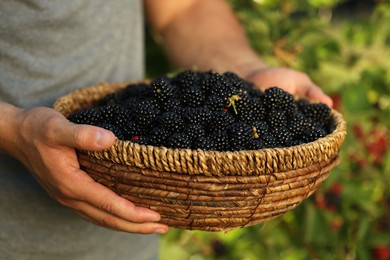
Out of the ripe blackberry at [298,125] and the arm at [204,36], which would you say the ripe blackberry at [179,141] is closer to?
the ripe blackberry at [298,125]

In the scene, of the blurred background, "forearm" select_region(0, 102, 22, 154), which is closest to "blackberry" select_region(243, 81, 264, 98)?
"forearm" select_region(0, 102, 22, 154)

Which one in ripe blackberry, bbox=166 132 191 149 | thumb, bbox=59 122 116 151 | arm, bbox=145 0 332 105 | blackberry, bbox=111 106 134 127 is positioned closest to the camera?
thumb, bbox=59 122 116 151

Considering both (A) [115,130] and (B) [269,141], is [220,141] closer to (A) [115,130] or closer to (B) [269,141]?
(B) [269,141]

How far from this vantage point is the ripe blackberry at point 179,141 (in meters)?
1.18

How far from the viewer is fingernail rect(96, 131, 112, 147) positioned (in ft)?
3.54

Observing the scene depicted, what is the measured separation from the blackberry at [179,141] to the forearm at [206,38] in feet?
1.78

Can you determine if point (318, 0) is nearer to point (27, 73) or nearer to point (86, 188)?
point (27, 73)

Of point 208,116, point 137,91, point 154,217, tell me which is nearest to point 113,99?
point 137,91

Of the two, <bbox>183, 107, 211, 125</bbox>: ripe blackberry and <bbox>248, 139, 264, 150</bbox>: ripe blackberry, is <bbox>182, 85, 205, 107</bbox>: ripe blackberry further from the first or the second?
<bbox>248, 139, 264, 150</bbox>: ripe blackberry

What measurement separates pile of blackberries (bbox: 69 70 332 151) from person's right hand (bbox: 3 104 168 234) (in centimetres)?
11

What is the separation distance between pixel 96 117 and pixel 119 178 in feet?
0.59

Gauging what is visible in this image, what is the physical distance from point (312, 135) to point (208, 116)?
212 millimetres

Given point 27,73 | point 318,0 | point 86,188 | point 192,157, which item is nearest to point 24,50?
point 27,73

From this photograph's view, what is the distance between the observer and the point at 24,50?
1401mm
